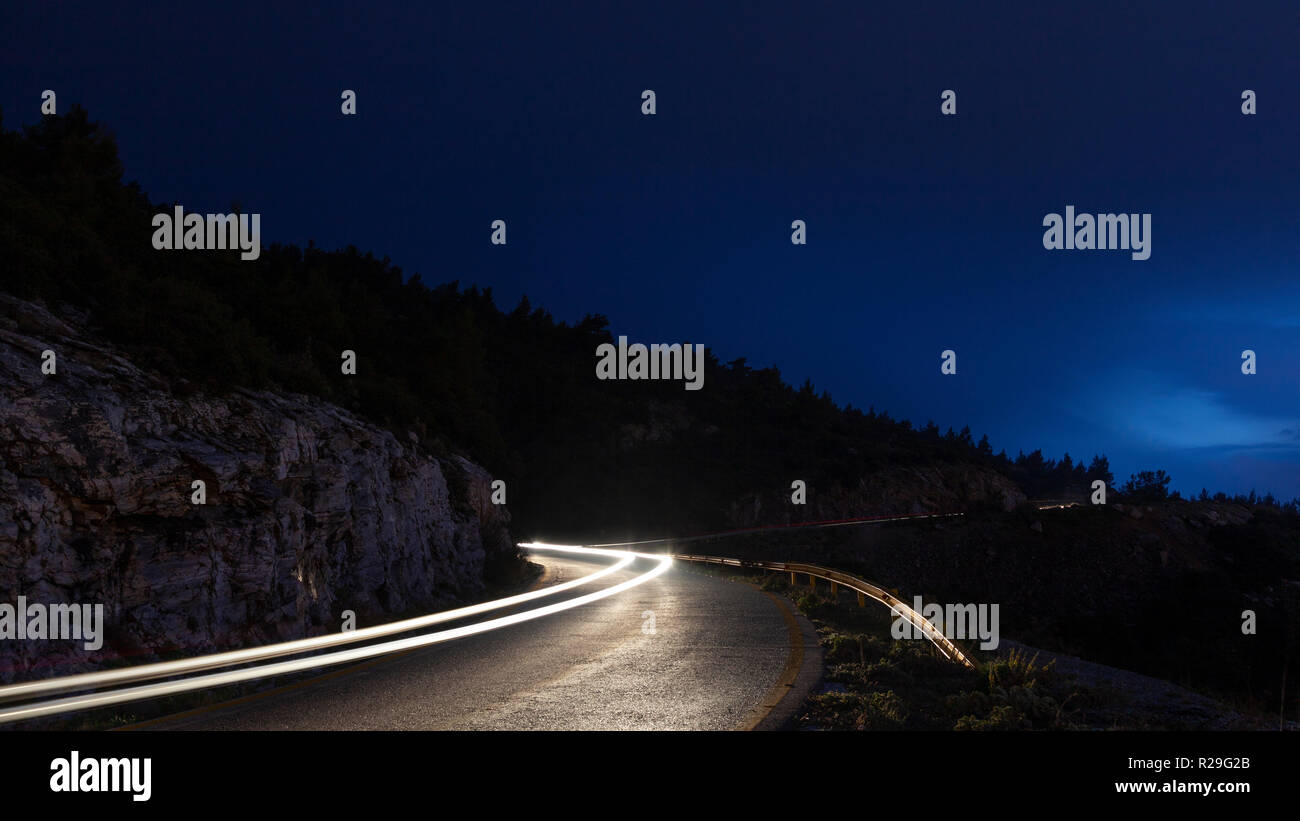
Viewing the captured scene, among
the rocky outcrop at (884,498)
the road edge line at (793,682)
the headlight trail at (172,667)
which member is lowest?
the rocky outcrop at (884,498)

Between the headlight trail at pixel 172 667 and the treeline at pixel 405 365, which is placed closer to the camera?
the headlight trail at pixel 172 667

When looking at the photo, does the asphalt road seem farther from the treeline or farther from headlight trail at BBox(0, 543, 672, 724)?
the treeline

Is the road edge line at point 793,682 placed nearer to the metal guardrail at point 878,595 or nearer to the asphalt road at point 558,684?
the asphalt road at point 558,684

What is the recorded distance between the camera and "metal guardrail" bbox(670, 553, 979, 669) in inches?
376

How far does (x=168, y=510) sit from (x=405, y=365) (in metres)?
17.6

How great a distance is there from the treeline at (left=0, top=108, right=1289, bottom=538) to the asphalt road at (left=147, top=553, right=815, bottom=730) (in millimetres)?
7235

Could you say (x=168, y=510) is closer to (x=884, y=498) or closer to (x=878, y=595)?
(x=878, y=595)

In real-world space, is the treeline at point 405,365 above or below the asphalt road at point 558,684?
above

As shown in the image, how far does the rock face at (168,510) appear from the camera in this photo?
31.1 ft

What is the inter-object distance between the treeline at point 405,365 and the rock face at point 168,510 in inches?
46.6

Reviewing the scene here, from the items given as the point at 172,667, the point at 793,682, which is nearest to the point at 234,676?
the point at 172,667

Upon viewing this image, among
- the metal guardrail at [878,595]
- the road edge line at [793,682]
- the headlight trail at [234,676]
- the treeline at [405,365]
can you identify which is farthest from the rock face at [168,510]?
the metal guardrail at [878,595]
